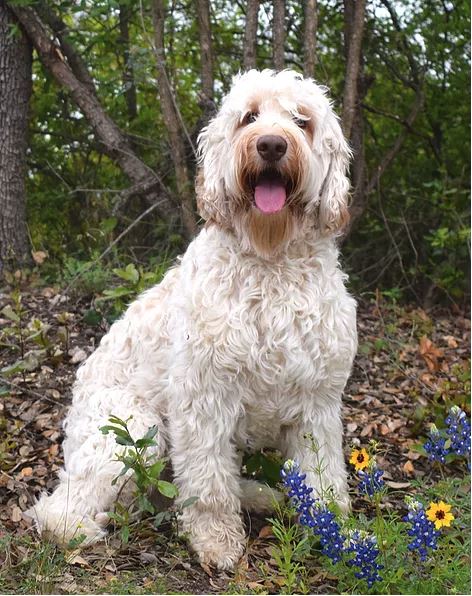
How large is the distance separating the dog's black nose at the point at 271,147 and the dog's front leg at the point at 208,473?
1.00 meters

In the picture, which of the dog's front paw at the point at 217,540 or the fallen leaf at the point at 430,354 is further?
the fallen leaf at the point at 430,354

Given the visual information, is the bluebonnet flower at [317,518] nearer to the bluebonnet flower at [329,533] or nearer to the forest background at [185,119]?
the bluebonnet flower at [329,533]

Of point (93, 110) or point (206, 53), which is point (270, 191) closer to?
point (206, 53)

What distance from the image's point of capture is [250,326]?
3.47 metres

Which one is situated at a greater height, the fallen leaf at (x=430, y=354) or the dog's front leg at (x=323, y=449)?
the dog's front leg at (x=323, y=449)

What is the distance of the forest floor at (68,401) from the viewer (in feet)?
11.0

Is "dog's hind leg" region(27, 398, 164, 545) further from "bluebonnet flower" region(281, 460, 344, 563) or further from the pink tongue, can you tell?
the pink tongue

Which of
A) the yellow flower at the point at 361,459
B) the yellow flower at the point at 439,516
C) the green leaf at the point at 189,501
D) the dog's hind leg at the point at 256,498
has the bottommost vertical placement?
the dog's hind leg at the point at 256,498

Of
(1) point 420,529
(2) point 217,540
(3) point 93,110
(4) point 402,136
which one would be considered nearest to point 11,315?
(3) point 93,110

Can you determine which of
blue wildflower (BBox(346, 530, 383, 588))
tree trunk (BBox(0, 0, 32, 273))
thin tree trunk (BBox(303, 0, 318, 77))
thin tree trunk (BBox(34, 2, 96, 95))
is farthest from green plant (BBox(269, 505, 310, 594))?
thin tree trunk (BBox(34, 2, 96, 95))

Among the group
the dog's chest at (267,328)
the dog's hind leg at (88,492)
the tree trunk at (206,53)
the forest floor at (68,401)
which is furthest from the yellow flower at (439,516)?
the tree trunk at (206,53)

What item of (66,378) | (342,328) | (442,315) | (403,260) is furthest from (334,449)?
(403,260)

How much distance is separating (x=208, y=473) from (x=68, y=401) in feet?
5.32

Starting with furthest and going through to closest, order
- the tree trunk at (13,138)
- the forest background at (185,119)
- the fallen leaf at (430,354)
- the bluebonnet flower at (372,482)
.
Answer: the tree trunk at (13,138)
the forest background at (185,119)
the fallen leaf at (430,354)
the bluebonnet flower at (372,482)
